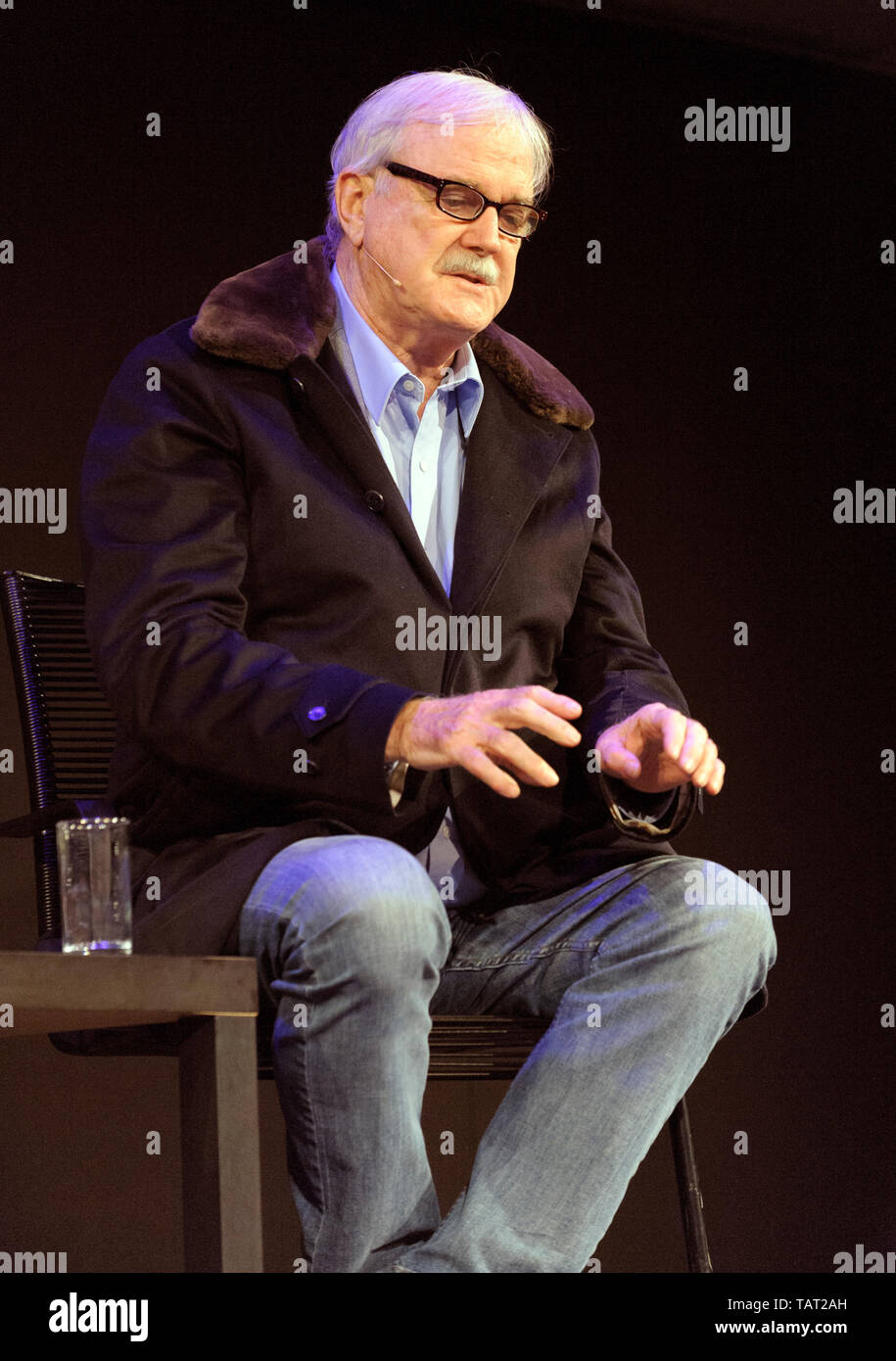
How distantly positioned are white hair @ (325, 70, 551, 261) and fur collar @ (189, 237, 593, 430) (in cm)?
14

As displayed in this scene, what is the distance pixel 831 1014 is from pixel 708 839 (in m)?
0.45

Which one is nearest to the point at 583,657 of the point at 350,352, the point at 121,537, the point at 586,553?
the point at 586,553

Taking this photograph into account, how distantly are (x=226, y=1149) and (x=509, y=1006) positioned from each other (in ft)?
2.10

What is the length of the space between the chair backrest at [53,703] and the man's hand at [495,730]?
33.7 inches

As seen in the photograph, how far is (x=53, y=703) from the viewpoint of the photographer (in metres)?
2.35

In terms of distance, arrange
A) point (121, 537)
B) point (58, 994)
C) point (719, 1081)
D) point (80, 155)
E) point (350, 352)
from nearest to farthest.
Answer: point (58, 994) → point (121, 537) → point (350, 352) → point (80, 155) → point (719, 1081)

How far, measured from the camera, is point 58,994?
49.5 inches

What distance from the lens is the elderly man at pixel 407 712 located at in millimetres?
1532

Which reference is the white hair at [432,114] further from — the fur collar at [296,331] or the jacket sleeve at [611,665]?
the jacket sleeve at [611,665]

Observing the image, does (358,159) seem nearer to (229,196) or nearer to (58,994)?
(229,196)
